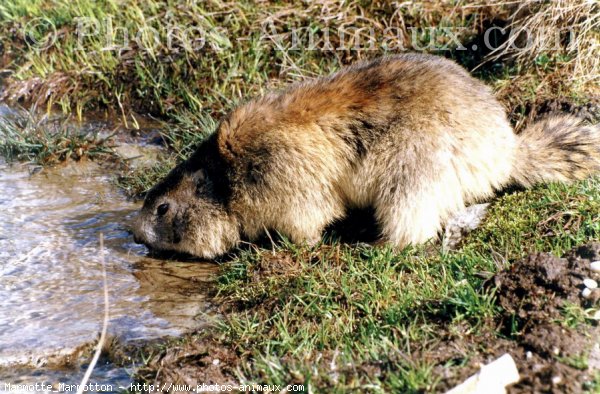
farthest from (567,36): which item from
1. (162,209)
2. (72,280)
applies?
(72,280)

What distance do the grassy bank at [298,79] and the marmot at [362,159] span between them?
22 cm

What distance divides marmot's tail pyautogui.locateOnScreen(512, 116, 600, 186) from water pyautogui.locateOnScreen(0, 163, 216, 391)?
230cm

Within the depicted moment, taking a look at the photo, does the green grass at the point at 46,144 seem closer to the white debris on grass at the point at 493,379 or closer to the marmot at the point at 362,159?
the marmot at the point at 362,159

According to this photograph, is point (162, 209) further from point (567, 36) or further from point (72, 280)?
point (567, 36)

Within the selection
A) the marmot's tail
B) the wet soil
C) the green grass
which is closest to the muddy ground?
the wet soil

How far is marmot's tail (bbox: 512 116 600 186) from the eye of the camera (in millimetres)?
5395

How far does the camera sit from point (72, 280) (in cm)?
526

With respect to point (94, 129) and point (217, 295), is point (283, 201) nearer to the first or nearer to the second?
point (217, 295)

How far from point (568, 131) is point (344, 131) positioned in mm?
1621

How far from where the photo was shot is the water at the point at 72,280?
174 inches

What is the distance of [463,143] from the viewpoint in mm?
5086

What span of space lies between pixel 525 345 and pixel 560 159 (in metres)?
2.21

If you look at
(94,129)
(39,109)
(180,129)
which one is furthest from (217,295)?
(39,109)

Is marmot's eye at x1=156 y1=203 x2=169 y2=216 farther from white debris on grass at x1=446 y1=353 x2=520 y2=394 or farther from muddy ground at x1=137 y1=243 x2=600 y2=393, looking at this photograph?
white debris on grass at x1=446 y1=353 x2=520 y2=394
